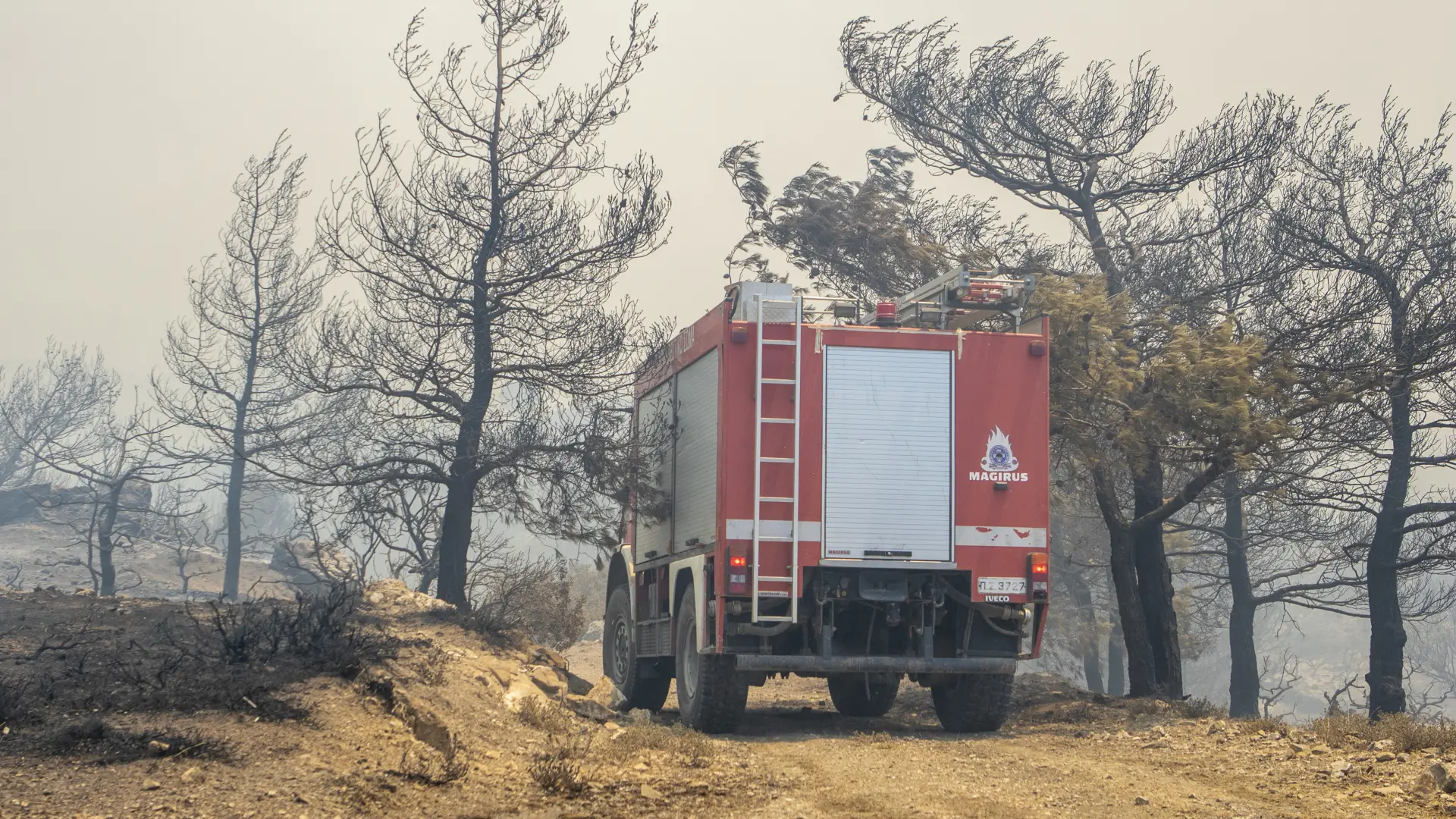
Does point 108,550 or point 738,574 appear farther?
point 108,550

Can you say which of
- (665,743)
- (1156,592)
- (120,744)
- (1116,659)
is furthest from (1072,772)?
(1116,659)

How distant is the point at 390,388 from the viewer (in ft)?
54.2

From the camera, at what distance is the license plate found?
11.9 metres

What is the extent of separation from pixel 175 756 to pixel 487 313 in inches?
433

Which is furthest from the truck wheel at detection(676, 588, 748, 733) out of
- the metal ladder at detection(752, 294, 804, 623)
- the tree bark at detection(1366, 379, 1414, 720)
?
the tree bark at detection(1366, 379, 1414, 720)

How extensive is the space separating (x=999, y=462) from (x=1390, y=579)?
1160cm

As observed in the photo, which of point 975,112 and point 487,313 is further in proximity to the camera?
point 975,112

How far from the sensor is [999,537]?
12.0 m

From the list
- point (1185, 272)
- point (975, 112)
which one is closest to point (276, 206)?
point (975, 112)

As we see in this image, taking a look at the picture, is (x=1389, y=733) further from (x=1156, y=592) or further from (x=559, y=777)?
(x=1156, y=592)

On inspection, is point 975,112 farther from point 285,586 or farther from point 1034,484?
point 285,586

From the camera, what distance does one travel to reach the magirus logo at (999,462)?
39.6 feet

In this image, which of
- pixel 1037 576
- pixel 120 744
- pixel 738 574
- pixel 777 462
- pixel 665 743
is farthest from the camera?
pixel 1037 576

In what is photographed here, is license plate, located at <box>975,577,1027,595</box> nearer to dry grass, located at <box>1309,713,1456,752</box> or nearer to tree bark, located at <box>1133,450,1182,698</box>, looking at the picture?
dry grass, located at <box>1309,713,1456,752</box>
